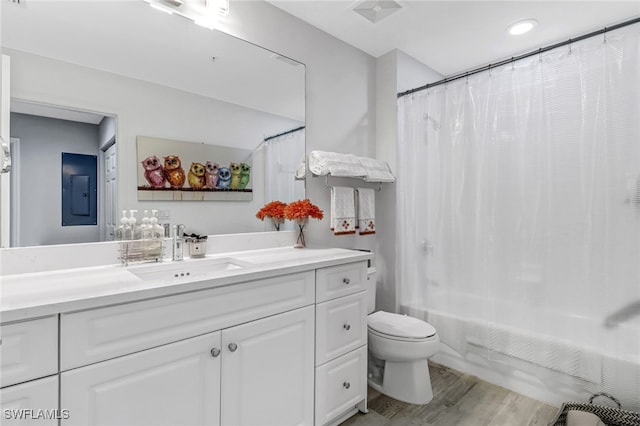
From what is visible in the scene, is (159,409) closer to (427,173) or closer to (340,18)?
(427,173)

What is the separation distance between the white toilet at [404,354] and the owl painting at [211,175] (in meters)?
1.29

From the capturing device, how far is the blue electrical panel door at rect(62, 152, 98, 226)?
4.28ft

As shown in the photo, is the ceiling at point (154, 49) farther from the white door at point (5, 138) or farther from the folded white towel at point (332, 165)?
the folded white towel at point (332, 165)

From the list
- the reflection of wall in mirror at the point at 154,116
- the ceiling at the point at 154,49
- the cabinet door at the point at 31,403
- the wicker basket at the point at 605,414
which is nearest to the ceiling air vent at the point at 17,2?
the ceiling at the point at 154,49

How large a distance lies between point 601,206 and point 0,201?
8.96 feet

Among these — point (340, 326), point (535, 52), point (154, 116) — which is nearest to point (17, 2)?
point (154, 116)

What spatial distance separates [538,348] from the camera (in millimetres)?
1894

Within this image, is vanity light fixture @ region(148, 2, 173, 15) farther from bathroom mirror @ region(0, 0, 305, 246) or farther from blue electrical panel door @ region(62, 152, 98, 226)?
blue electrical panel door @ region(62, 152, 98, 226)

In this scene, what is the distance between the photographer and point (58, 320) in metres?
0.85

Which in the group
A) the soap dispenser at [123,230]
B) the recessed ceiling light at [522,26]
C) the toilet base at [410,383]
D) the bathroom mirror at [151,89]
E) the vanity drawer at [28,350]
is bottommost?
the toilet base at [410,383]

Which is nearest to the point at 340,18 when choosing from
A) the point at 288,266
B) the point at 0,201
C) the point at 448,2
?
the point at 448,2

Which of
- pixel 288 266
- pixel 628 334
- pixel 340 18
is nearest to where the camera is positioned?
pixel 288 266

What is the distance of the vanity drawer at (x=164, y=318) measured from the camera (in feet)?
2.89

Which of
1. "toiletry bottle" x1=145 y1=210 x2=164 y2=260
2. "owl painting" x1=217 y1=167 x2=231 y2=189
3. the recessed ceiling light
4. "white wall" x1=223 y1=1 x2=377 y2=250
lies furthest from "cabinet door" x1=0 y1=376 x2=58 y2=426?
the recessed ceiling light
